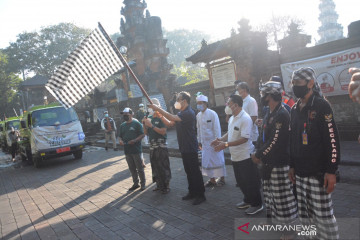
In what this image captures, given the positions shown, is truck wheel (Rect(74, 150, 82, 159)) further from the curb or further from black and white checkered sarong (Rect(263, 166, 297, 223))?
black and white checkered sarong (Rect(263, 166, 297, 223))

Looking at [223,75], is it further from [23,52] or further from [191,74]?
[23,52]

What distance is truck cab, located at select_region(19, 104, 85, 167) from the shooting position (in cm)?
1120

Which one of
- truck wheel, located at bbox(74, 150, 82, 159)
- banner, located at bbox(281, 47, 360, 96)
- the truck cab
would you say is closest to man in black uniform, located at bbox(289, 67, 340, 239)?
banner, located at bbox(281, 47, 360, 96)

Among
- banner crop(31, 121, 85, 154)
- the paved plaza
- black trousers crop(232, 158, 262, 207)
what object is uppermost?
banner crop(31, 121, 85, 154)

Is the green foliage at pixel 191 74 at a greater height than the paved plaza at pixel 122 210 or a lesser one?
greater

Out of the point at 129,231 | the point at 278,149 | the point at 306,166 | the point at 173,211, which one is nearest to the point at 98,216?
the point at 129,231

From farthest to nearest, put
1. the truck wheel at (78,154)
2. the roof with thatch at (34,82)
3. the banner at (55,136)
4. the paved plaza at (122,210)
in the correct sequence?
the roof with thatch at (34,82), the truck wheel at (78,154), the banner at (55,136), the paved plaza at (122,210)

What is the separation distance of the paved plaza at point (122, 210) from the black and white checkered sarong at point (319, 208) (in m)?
1.02

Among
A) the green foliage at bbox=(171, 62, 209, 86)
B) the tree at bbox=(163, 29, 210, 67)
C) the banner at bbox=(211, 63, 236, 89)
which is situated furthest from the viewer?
the tree at bbox=(163, 29, 210, 67)

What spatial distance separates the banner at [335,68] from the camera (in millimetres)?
7966

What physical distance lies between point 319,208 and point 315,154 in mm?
530

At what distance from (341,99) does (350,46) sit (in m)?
1.65

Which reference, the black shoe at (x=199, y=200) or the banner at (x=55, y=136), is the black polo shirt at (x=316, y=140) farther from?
the banner at (x=55, y=136)

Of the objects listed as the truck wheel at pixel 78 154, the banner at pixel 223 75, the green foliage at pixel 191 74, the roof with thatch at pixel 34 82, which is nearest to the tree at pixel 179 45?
the green foliage at pixel 191 74
